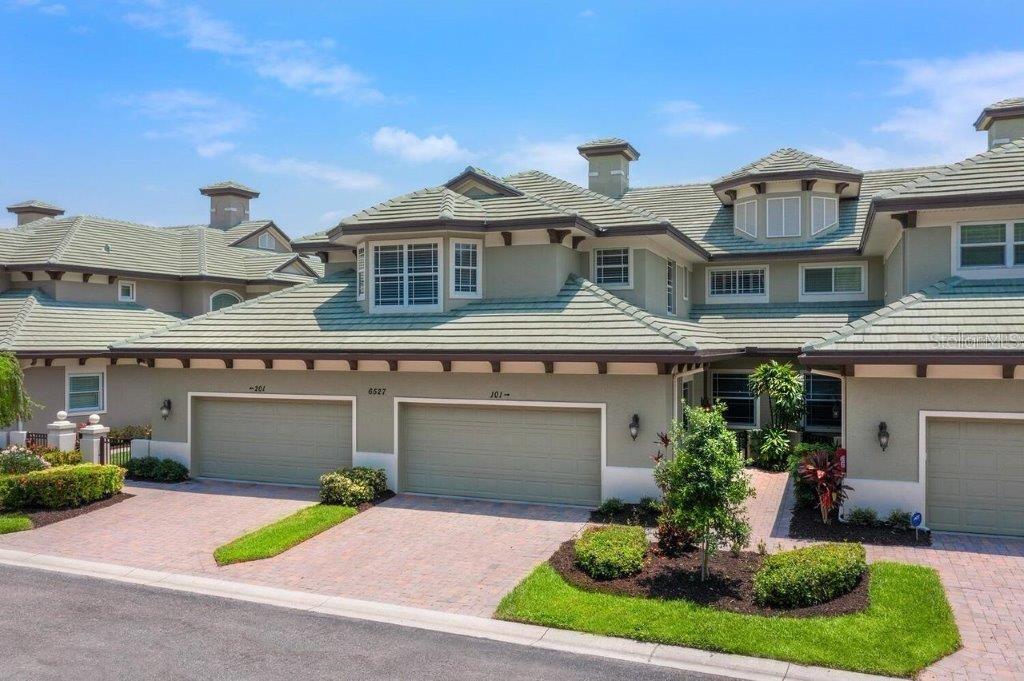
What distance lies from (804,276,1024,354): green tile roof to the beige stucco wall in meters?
3.32

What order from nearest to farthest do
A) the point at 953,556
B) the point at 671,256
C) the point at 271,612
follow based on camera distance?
the point at 271,612 → the point at 953,556 → the point at 671,256

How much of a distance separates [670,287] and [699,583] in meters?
12.5

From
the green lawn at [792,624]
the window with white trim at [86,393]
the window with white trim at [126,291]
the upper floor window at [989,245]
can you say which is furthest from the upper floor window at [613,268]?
the window with white trim at [126,291]


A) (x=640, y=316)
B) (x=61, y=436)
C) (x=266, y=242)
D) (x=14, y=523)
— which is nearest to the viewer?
(x=14, y=523)

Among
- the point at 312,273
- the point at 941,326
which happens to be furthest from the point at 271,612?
the point at 312,273

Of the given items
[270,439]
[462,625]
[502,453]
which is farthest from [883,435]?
[270,439]

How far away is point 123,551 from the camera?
1244 centimetres

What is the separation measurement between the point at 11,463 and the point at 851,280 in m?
23.4

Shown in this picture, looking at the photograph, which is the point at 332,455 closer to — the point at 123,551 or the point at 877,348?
the point at 123,551

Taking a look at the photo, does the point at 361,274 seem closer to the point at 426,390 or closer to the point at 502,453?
the point at 426,390

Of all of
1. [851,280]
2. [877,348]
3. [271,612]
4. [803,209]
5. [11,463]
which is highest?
[803,209]

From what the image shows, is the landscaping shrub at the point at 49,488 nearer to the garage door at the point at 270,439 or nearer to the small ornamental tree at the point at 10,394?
the small ornamental tree at the point at 10,394

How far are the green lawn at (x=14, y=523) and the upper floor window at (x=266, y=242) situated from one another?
24751 mm

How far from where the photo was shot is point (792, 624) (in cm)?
880
